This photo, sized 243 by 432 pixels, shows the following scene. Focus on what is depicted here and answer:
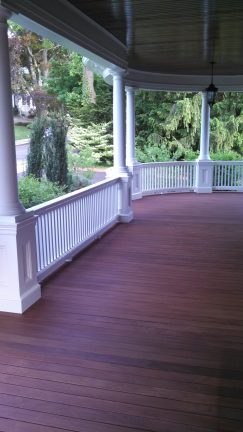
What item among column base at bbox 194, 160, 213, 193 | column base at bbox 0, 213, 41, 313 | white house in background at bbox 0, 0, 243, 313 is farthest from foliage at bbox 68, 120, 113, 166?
column base at bbox 0, 213, 41, 313

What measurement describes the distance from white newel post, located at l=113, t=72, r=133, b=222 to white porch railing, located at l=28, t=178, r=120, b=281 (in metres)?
0.22

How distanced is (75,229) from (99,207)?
1.09 metres

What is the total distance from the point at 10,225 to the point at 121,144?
406 cm

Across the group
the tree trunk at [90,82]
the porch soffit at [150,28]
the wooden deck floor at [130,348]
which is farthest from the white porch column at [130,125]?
the tree trunk at [90,82]

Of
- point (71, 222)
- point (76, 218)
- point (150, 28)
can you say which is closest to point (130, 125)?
point (150, 28)

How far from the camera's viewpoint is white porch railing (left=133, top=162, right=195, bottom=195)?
34.8ft

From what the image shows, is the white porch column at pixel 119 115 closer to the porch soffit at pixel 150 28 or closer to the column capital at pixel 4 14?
the porch soffit at pixel 150 28

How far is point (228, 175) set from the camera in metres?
11.2

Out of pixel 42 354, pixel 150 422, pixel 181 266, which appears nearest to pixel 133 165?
pixel 181 266

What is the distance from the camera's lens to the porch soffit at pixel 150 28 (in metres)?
4.16

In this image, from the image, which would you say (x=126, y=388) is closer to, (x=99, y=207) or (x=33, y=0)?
(x=33, y=0)

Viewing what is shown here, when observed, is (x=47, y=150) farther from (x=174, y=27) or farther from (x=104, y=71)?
(x=174, y=27)

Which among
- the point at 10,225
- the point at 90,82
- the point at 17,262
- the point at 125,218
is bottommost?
the point at 125,218

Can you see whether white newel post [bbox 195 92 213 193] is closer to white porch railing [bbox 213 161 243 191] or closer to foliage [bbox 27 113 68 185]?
white porch railing [bbox 213 161 243 191]
